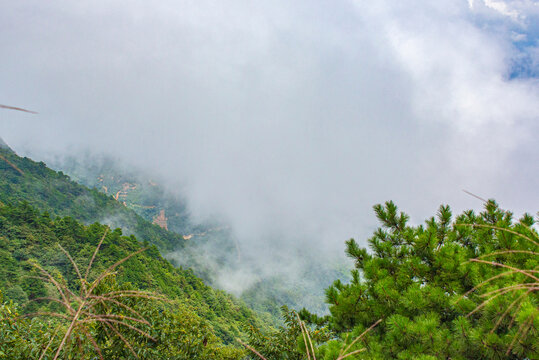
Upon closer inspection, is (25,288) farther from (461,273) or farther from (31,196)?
(31,196)

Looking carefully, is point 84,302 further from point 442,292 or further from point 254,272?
point 254,272

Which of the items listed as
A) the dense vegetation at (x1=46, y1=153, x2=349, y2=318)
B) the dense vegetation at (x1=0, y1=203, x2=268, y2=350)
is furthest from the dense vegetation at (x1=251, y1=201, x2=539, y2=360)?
the dense vegetation at (x1=46, y1=153, x2=349, y2=318)

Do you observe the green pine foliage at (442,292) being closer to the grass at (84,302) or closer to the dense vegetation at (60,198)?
the grass at (84,302)

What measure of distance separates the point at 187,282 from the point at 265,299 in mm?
56461

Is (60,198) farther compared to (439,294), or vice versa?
(60,198)

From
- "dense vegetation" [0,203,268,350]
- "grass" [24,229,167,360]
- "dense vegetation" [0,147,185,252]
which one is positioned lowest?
"grass" [24,229,167,360]

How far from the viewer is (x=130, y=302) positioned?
19.3ft

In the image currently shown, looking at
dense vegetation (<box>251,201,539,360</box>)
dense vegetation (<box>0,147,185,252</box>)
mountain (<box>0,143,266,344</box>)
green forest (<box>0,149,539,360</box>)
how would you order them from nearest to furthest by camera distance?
1. green forest (<box>0,149,539,360</box>)
2. dense vegetation (<box>251,201,539,360</box>)
3. mountain (<box>0,143,266,344</box>)
4. dense vegetation (<box>0,147,185,252</box>)

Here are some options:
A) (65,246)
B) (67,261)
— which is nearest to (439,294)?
(67,261)

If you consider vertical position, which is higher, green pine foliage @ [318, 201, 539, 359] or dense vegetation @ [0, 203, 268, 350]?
dense vegetation @ [0, 203, 268, 350]

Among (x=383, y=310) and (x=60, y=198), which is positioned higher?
(x=60, y=198)

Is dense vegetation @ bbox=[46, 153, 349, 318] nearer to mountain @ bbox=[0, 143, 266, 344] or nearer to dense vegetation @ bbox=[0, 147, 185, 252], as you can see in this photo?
dense vegetation @ bbox=[0, 147, 185, 252]

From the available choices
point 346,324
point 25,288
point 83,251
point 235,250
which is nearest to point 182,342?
point 346,324

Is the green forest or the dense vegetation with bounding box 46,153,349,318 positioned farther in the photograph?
the dense vegetation with bounding box 46,153,349,318
